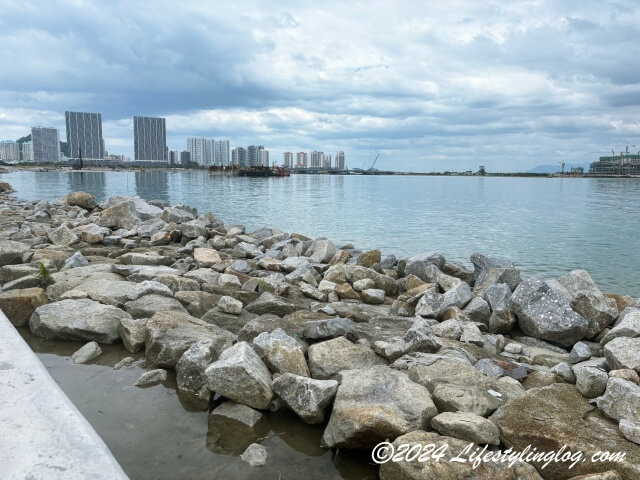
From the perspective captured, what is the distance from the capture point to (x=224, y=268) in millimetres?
11406

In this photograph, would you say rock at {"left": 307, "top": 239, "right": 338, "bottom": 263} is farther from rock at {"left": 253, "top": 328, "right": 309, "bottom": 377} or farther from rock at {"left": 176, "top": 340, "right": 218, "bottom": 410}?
rock at {"left": 176, "top": 340, "right": 218, "bottom": 410}

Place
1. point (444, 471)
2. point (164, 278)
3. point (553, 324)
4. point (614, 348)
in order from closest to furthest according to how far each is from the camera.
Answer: point (444, 471)
point (614, 348)
point (553, 324)
point (164, 278)

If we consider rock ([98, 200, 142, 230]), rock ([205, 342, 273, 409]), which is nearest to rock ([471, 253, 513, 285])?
rock ([205, 342, 273, 409])

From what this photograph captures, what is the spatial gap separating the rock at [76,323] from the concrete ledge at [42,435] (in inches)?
145

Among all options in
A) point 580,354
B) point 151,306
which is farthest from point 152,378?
point 580,354

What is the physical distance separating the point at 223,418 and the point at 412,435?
197cm

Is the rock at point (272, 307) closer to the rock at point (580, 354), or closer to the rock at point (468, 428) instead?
the rock at point (468, 428)

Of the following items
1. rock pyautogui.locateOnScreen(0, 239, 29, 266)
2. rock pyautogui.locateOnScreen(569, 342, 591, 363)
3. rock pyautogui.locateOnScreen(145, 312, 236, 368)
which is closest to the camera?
rock pyautogui.locateOnScreen(145, 312, 236, 368)

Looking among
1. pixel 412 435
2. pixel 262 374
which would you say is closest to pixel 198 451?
pixel 262 374

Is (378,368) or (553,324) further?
(553,324)

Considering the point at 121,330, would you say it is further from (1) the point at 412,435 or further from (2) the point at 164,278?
(1) the point at 412,435

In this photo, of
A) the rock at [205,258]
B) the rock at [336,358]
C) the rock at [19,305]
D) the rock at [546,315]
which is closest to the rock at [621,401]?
the rock at [336,358]

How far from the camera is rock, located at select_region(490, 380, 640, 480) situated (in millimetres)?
3863

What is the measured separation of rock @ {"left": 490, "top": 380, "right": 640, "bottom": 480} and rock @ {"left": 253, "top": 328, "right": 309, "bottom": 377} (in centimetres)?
218
